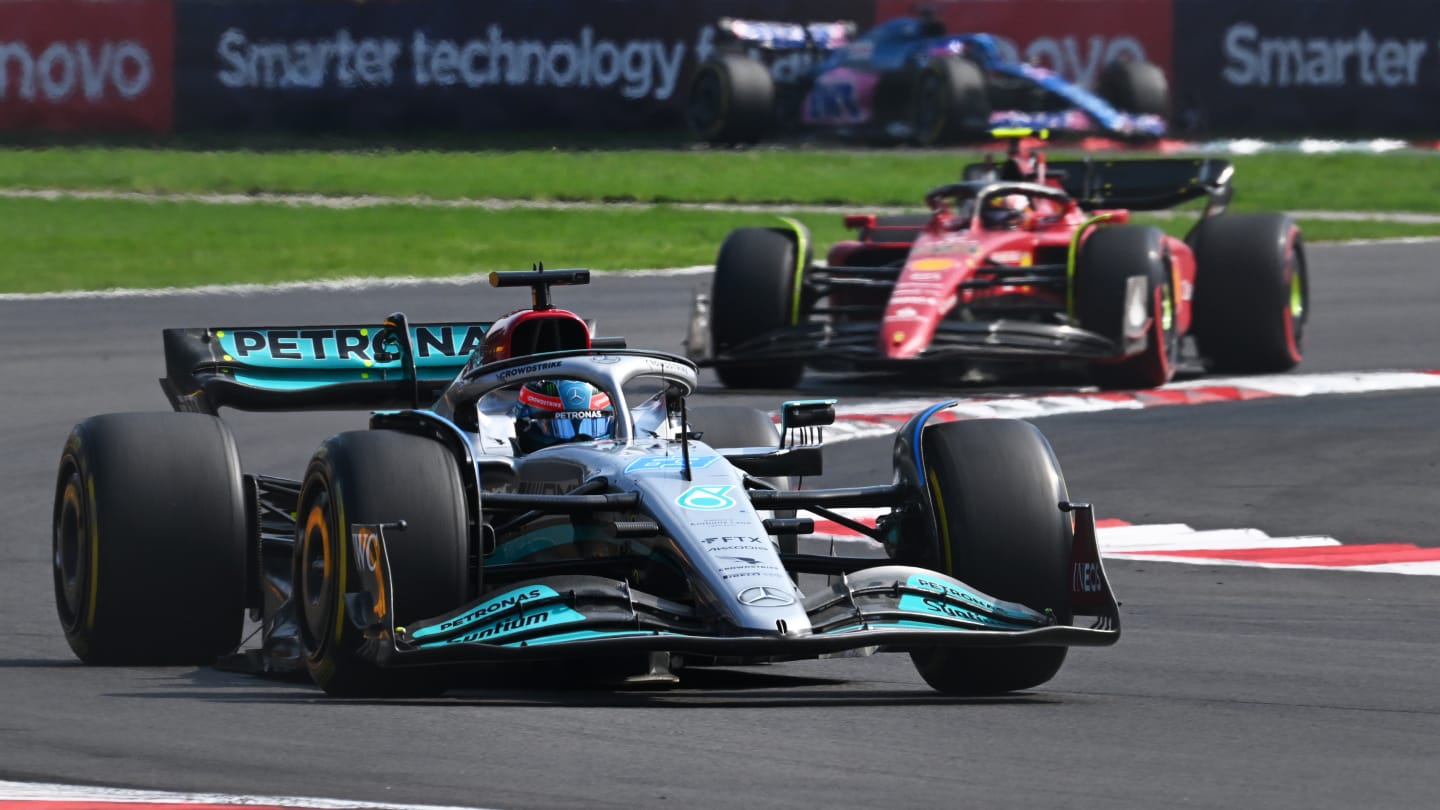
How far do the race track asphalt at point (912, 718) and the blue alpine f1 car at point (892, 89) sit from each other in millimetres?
22829

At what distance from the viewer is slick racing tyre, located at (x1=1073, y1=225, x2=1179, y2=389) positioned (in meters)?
16.3

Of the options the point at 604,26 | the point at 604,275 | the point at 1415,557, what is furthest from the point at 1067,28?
the point at 1415,557

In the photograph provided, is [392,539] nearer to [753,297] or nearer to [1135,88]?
[753,297]

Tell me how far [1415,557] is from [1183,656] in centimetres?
283

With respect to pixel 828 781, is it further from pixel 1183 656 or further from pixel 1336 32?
pixel 1336 32

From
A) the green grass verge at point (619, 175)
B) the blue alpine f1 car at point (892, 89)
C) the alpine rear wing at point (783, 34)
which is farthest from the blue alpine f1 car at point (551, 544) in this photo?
the alpine rear wing at point (783, 34)

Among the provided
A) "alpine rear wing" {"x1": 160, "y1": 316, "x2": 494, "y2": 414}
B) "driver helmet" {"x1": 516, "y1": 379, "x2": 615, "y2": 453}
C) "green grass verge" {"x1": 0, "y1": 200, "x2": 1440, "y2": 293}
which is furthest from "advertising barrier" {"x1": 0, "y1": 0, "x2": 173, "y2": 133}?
"driver helmet" {"x1": 516, "y1": 379, "x2": 615, "y2": 453}

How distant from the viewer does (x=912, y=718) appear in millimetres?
7309

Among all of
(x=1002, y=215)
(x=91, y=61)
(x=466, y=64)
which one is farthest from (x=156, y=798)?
(x=91, y=61)

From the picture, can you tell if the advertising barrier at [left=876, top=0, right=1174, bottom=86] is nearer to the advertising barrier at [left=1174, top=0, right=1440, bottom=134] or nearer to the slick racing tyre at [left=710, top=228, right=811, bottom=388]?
the advertising barrier at [left=1174, top=0, right=1440, bottom=134]

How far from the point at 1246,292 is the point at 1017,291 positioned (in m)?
1.64

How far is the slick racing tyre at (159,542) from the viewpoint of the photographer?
828cm

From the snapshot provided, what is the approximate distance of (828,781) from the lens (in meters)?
6.27

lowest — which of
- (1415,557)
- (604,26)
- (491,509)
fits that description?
(1415,557)
